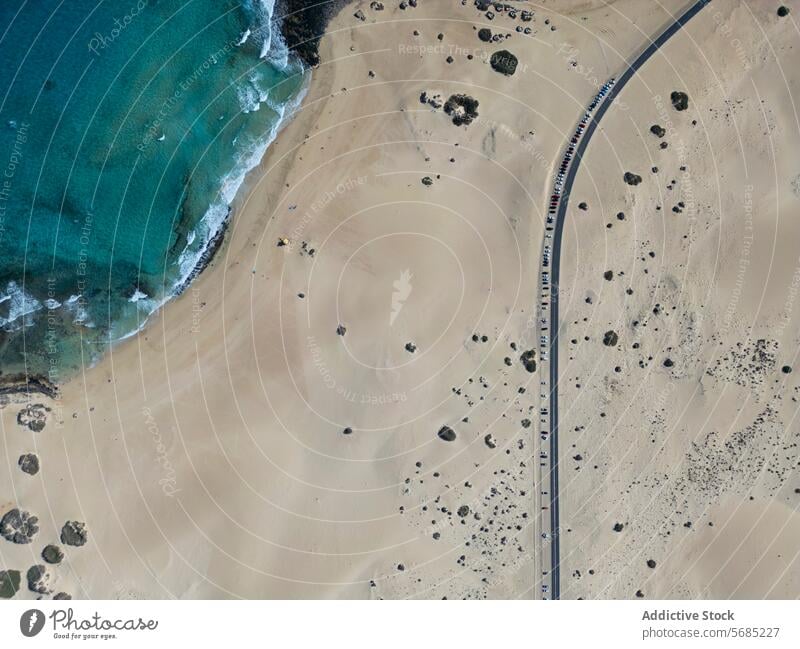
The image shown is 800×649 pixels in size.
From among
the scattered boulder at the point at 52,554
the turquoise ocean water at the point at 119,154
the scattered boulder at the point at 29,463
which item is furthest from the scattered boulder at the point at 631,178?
the scattered boulder at the point at 52,554

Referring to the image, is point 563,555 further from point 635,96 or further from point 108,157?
point 108,157

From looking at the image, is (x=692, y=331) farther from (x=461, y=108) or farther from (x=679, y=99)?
(x=461, y=108)

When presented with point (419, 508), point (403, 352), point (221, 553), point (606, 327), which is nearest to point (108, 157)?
point (403, 352)

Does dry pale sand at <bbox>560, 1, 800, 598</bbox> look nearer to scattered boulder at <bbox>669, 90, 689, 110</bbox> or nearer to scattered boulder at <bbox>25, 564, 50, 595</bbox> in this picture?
scattered boulder at <bbox>669, 90, 689, 110</bbox>

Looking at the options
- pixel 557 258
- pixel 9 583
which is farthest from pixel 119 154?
pixel 557 258

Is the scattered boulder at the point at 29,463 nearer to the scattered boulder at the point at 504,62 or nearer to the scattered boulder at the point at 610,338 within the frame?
the scattered boulder at the point at 610,338

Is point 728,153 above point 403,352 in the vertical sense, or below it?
above

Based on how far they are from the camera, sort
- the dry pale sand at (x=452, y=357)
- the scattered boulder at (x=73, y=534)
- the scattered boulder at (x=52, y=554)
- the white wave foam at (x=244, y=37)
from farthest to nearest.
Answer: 1. the white wave foam at (x=244, y=37)
2. the dry pale sand at (x=452, y=357)
3. the scattered boulder at (x=73, y=534)
4. the scattered boulder at (x=52, y=554)
